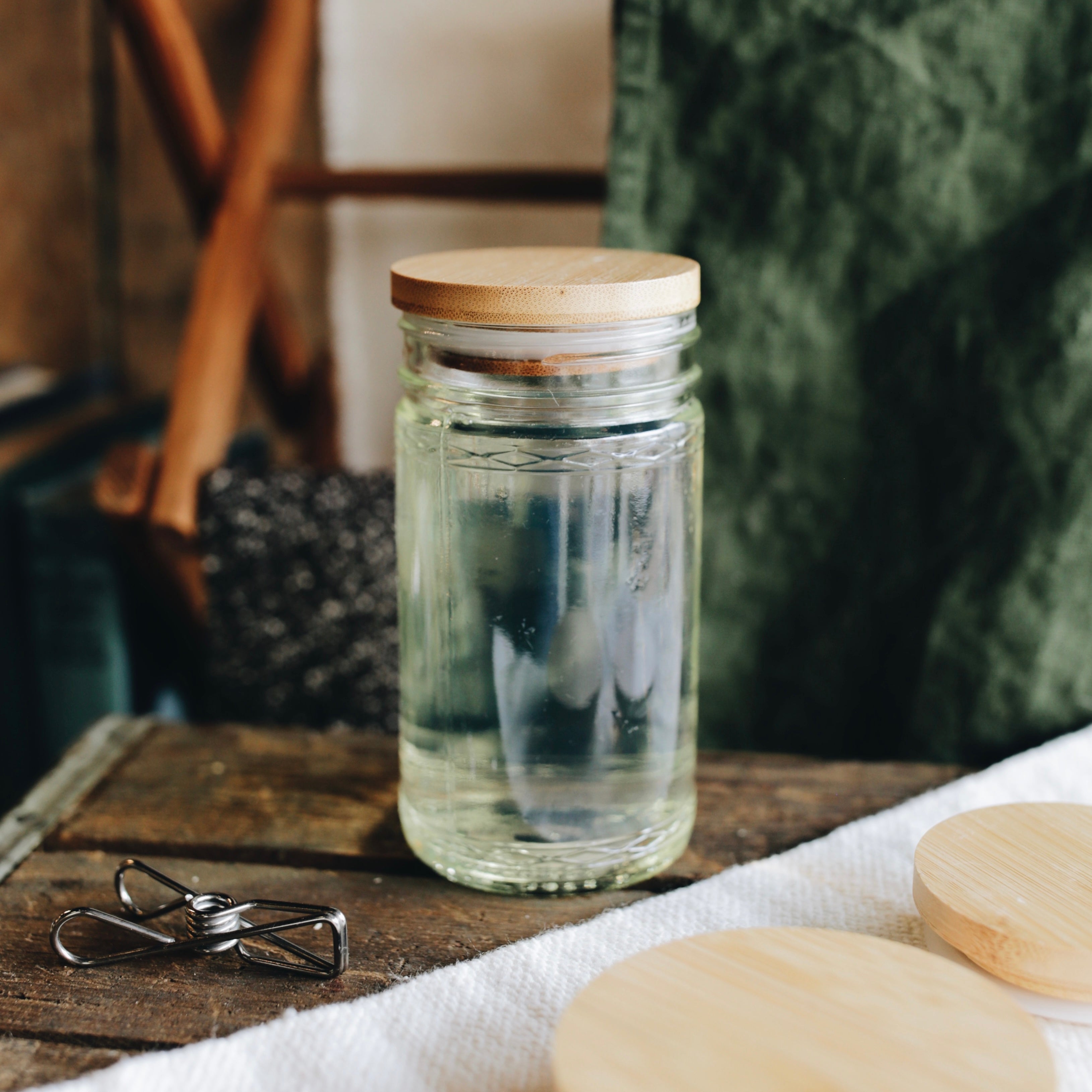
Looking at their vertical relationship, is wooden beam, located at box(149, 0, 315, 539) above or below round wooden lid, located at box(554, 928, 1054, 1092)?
above

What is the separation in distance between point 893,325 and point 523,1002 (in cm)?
42

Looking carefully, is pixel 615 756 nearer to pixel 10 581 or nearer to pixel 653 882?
pixel 653 882

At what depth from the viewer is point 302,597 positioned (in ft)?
2.27

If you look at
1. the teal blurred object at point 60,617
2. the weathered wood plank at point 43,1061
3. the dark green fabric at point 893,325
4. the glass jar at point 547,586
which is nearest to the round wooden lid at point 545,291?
the glass jar at point 547,586

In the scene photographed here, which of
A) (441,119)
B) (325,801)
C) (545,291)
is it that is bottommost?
(325,801)

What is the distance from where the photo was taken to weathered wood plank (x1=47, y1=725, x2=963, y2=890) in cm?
52

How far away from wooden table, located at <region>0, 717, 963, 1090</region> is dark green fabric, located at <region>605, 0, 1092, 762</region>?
0.29 feet

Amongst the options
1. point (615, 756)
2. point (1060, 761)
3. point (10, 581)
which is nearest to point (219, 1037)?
point (615, 756)

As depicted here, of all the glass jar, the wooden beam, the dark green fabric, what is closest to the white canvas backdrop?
the wooden beam

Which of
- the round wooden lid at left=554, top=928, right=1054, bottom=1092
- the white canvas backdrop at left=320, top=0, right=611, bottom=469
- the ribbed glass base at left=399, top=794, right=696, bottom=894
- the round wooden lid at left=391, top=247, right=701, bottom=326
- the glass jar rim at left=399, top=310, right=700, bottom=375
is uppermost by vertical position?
the white canvas backdrop at left=320, top=0, right=611, bottom=469

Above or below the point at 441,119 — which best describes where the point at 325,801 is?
below

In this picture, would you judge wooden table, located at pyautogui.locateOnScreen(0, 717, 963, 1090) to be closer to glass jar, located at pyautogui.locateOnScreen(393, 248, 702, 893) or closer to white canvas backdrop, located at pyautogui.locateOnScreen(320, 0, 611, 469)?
glass jar, located at pyautogui.locateOnScreen(393, 248, 702, 893)

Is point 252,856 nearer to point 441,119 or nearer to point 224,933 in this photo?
point 224,933

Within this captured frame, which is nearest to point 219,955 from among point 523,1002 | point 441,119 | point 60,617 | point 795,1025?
point 523,1002
